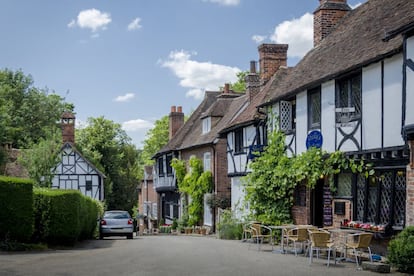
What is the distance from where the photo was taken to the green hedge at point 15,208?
1736cm

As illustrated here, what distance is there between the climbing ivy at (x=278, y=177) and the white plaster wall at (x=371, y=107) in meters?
2.46

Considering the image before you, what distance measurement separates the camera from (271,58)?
3039 centimetres

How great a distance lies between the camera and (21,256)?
1581cm

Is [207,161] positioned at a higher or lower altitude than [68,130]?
lower

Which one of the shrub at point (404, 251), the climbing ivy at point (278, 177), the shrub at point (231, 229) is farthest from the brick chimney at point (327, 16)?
the shrub at point (404, 251)

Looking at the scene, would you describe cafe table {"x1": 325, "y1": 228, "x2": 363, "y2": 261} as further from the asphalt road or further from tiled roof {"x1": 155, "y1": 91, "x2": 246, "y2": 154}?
tiled roof {"x1": 155, "y1": 91, "x2": 246, "y2": 154}

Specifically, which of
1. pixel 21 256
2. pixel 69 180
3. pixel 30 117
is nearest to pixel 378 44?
pixel 21 256

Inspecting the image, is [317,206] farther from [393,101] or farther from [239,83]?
[239,83]

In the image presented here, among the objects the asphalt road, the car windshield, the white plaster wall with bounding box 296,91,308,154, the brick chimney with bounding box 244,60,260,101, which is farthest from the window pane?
the brick chimney with bounding box 244,60,260,101

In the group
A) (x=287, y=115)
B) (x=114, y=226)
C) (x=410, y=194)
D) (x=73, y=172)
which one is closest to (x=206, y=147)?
(x=114, y=226)

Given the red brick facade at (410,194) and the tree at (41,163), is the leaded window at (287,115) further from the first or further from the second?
the tree at (41,163)

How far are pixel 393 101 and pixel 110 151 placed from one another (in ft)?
152

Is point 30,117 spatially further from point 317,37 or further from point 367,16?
point 367,16

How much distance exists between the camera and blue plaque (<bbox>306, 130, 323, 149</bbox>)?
18.9 m
